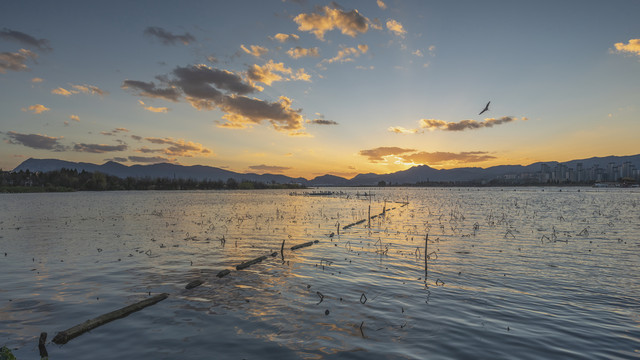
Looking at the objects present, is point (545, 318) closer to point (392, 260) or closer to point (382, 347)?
point (382, 347)

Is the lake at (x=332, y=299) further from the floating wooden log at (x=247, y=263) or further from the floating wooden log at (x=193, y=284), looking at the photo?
the floating wooden log at (x=247, y=263)

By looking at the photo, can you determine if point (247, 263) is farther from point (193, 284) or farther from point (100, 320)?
point (100, 320)

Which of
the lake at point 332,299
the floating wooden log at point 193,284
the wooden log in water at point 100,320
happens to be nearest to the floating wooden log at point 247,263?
the lake at point 332,299

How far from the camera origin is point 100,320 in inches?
428

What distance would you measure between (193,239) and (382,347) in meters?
25.5

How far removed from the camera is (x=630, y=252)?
2364 centimetres

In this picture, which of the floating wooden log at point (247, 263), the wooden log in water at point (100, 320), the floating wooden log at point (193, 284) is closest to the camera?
the wooden log in water at point (100, 320)

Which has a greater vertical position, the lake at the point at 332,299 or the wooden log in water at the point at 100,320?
the wooden log in water at the point at 100,320

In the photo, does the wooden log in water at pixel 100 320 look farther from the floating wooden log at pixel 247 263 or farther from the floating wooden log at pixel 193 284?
the floating wooden log at pixel 247 263

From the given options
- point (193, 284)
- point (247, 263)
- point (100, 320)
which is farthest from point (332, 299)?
point (100, 320)

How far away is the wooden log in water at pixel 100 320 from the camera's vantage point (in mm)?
9664

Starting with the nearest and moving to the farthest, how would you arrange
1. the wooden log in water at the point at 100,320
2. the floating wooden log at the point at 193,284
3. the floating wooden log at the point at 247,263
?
the wooden log in water at the point at 100,320, the floating wooden log at the point at 193,284, the floating wooden log at the point at 247,263

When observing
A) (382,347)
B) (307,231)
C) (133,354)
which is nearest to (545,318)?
(382,347)

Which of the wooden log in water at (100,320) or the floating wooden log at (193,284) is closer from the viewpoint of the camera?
the wooden log in water at (100,320)
